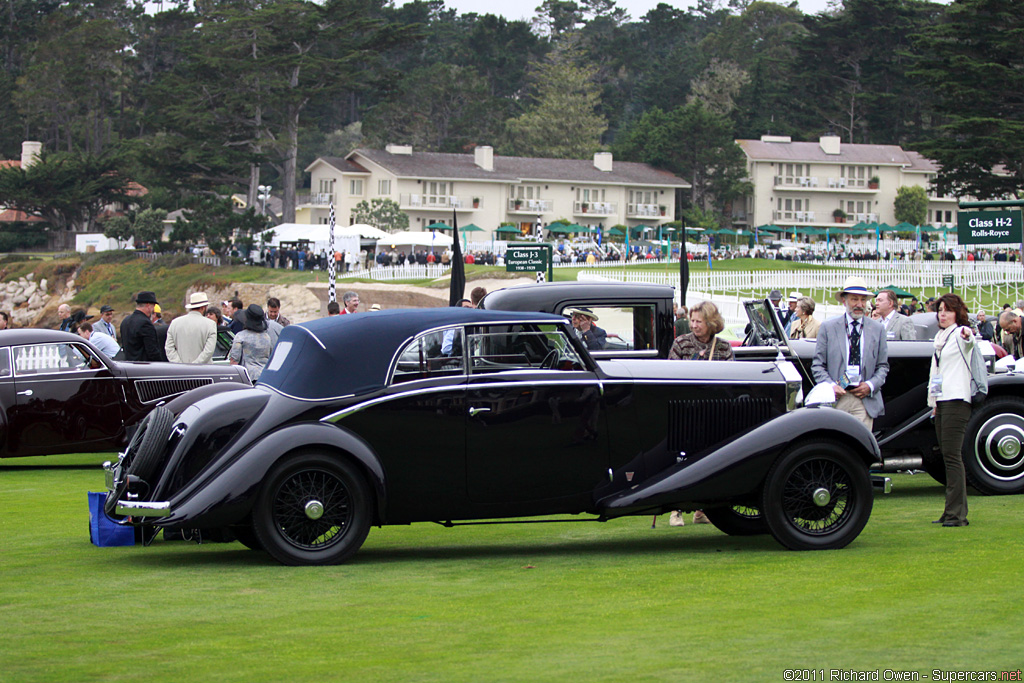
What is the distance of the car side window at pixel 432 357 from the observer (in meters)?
8.15

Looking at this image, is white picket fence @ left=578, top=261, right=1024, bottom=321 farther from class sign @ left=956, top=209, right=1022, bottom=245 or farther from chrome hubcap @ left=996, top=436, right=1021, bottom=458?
chrome hubcap @ left=996, top=436, right=1021, bottom=458

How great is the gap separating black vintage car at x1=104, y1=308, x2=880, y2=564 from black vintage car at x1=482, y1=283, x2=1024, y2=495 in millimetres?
2603

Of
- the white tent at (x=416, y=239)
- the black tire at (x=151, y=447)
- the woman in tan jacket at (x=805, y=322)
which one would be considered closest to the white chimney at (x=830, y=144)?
the white tent at (x=416, y=239)

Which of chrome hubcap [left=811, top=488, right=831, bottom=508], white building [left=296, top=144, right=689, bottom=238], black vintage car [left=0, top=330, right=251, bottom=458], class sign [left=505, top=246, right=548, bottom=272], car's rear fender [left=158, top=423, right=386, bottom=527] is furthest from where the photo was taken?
white building [left=296, top=144, right=689, bottom=238]

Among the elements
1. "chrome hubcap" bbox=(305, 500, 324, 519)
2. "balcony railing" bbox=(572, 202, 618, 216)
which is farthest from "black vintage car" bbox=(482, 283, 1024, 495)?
"balcony railing" bbox=(572, 202, 618, 216)

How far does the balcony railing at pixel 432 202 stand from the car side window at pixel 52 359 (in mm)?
80485

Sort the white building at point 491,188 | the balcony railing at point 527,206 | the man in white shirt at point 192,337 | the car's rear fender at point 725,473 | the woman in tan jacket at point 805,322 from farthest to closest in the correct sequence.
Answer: the balcony railing at point 527,206 → the white building at point 491,188 → the man in white shirt at point 192,337 → the woman in tan jacket at point 805,322 → the car's rear fender at point 725,473

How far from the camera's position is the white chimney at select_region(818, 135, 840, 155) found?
4109 inches

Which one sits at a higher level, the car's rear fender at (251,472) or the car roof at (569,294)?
the car roof at (569,294)

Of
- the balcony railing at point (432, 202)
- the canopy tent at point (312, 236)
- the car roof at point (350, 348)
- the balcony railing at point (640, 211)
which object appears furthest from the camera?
the balcony railing at point (640, 211)

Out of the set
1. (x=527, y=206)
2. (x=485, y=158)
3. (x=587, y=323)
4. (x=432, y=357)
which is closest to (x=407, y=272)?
(x=527, y=206)

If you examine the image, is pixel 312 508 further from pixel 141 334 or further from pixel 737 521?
pixel 141 334

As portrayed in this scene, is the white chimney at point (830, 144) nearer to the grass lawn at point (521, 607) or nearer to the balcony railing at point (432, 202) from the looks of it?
the balcony railing at point (432, 202)

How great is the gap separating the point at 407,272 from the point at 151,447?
192ft
